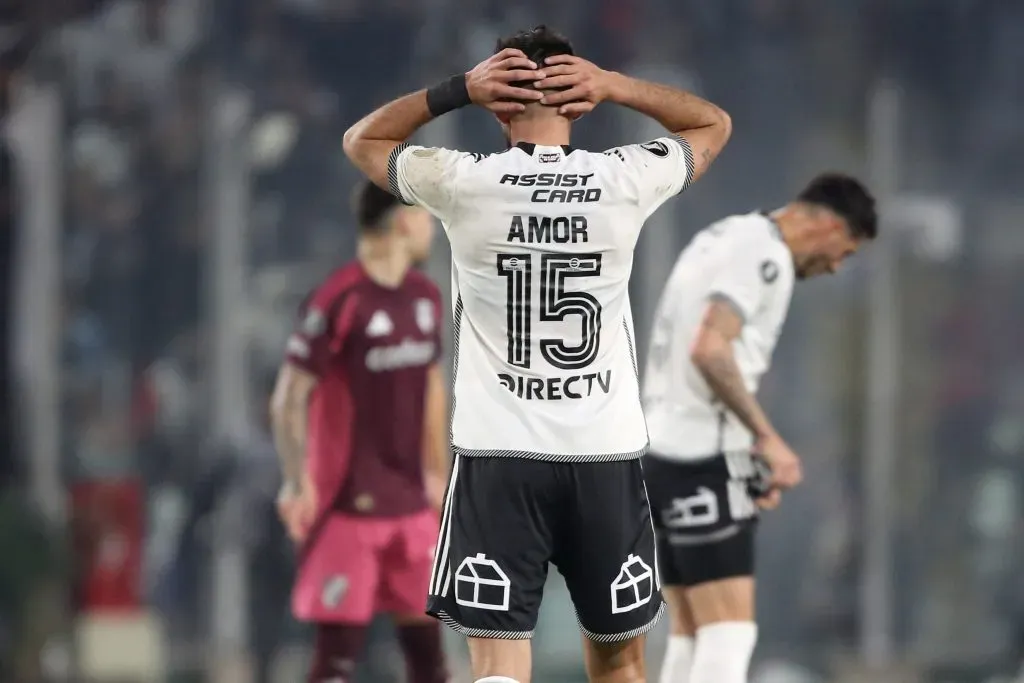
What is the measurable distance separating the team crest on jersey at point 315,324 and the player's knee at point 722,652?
53.6 inches

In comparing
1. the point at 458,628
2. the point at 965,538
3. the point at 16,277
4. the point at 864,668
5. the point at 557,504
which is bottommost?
the point at 864,668

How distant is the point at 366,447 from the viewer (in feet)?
14.8

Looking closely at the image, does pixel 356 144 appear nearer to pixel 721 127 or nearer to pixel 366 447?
pixel 721 127

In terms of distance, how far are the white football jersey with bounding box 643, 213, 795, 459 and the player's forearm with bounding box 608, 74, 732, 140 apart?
838mm

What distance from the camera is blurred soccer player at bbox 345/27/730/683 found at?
296 cm

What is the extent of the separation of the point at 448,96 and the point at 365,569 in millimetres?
1840

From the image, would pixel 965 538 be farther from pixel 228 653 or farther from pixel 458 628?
pixel 458 628

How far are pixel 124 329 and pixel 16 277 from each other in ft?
1.66

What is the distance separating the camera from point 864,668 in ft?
23.4

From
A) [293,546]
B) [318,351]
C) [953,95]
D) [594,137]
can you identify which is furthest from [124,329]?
[953,95]

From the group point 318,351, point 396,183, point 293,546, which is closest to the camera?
point 396,183

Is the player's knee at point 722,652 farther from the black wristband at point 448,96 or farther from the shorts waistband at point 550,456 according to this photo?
the black wristband at point 448,96

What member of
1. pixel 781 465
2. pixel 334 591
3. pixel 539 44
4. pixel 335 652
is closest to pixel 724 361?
pixel 781 465

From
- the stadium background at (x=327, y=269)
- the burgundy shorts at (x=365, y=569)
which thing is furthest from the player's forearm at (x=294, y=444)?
the stadium background at (x=327, y=269)
